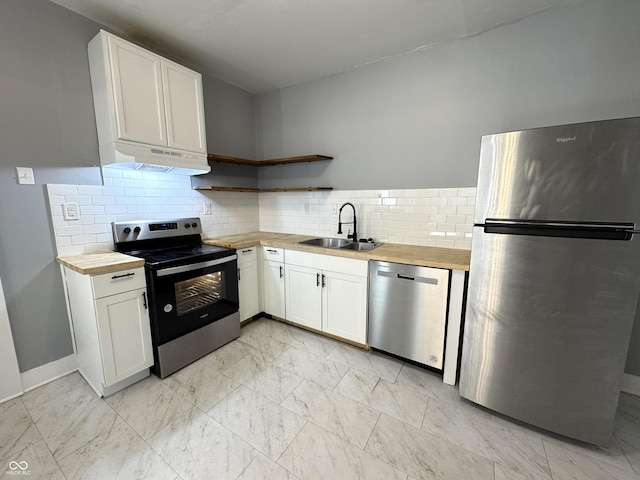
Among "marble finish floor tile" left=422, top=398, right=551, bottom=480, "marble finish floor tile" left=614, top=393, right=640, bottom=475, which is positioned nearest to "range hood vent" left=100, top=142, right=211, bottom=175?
"marble finish floor tile" left=422, top=398, right=551, bottom=480

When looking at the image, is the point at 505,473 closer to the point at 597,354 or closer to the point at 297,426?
the point at 597,354

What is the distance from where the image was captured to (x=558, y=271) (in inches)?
52.5

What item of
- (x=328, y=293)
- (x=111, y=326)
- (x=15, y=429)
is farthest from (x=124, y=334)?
(x=328, y=293)

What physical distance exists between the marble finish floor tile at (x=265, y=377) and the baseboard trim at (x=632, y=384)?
2318 mm

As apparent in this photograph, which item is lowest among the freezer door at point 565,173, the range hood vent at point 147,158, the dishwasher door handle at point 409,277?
the dishwasher door handle at point 409,277

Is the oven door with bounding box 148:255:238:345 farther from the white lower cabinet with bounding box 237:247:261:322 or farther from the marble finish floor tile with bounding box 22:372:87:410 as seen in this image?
the marble finish floor tile with bounding box 22:372:87:410

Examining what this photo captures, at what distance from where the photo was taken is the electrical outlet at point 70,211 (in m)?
1.91

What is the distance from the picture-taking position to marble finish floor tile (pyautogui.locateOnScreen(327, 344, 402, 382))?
80.4 inches

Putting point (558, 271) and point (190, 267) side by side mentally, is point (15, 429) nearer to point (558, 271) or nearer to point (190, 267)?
point (190, 267)

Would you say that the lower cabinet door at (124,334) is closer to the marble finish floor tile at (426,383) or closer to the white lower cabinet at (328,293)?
the white lower cabinet at (328,293)

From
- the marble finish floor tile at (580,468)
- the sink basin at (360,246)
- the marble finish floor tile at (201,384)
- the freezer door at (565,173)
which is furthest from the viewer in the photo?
the sink basin at (360,246)

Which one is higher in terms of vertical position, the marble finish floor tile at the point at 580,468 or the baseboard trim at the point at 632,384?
the baseboard trim at the point at 632,384

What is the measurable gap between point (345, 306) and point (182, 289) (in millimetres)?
1345

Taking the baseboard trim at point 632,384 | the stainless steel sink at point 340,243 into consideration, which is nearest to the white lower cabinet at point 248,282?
the stainless steel sink at point 340,243
